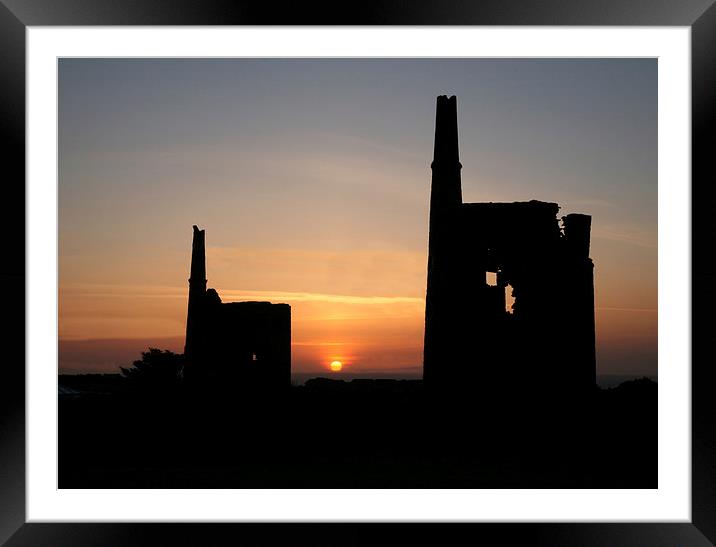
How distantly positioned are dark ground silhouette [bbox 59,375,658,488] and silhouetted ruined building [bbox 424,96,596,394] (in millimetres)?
549

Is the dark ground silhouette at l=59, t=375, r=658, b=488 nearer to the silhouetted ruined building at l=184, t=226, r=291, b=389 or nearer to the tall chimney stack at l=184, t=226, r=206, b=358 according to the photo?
the silhouetted ruined building at l=184, t=226, r=291, b=389

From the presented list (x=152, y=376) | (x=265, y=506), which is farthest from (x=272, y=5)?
(x=152, y=376)

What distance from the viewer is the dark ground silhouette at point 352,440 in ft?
34.9

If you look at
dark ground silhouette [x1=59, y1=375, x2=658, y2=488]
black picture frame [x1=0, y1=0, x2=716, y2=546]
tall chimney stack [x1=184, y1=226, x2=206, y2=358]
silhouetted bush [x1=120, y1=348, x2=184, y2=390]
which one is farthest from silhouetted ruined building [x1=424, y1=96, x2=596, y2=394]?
black picture frame [x1=0, y1=0, x2=716, y2=546]

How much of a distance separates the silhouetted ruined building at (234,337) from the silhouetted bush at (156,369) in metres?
1.94

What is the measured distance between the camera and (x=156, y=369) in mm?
19656

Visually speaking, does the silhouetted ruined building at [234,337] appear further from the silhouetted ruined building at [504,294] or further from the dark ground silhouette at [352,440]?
the silhouetted ruined building at [504,294]

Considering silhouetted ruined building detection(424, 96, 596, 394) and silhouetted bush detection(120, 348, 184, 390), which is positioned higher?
silhouetted ruined building detection(424, 96, 596, 394)

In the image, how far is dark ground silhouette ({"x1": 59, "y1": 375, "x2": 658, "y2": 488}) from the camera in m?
10.6

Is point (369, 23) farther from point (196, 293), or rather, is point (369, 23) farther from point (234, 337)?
point (196, 293)

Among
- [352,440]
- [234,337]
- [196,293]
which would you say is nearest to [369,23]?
[352,440]

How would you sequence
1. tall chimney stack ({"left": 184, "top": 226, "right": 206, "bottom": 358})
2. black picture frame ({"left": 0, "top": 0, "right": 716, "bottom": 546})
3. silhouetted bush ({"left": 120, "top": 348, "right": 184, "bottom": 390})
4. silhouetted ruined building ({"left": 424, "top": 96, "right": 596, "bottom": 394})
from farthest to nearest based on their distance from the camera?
silhouetted bush ({"left": 120, "top": 348, "right": 184, "bottom": 390})
tall chimney stack ({"left": 184, "top": 226, "right": 206, "bottom": 358})
silhouetted ruined building ({"left": 424, "top": 96, "right": 596, "bottom": 394})
black picture frame ({"left": 0, "top": 0, "right": 716, "bottom": 546})

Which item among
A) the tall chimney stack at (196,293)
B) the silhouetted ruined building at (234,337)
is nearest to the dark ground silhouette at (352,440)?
the silhouetted ruined building at (234,337)

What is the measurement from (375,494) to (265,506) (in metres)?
0.44
